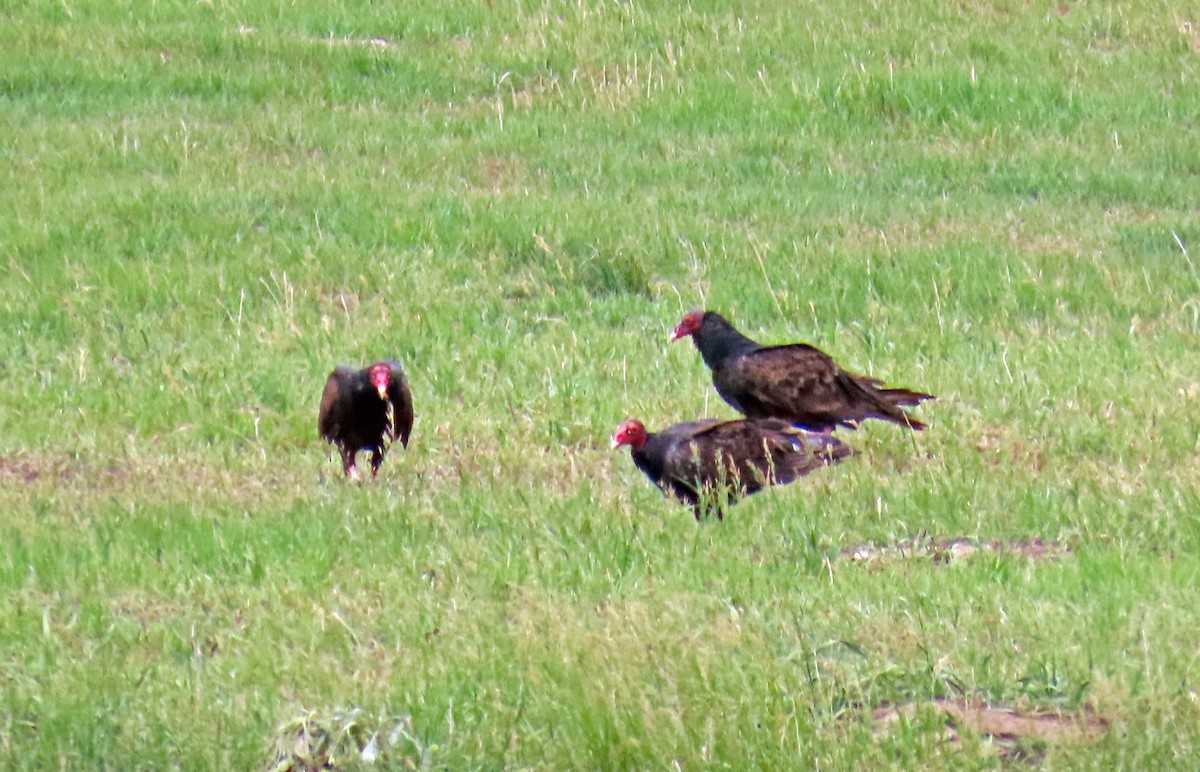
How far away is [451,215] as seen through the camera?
1249cm

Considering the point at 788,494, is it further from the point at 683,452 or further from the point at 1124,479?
the point at 1124,479

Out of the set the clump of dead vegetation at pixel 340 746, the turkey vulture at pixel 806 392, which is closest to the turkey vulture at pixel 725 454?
the turkey vulture at pixel 806 392

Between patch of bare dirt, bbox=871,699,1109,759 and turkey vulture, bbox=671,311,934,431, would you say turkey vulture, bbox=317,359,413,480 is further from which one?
patch of bare dirt, bbox=871,699,1109,759

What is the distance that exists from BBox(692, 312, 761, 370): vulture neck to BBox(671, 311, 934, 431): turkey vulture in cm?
13

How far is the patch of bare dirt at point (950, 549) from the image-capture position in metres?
6.77

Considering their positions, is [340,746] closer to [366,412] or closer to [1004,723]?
[1004,723]

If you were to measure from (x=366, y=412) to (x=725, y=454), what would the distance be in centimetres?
174

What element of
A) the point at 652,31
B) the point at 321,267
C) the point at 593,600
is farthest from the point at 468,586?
the point at 652,31

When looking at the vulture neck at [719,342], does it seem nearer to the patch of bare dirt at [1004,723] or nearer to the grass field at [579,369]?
the grass field at [579,369]

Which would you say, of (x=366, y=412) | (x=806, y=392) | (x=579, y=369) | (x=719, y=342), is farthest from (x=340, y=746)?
(x=579, y=369)

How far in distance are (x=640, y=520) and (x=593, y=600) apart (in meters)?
1.10

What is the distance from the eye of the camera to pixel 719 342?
356 inches

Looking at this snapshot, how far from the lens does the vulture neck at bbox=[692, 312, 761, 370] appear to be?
891cm

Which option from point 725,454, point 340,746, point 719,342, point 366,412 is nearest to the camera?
point 340,746
